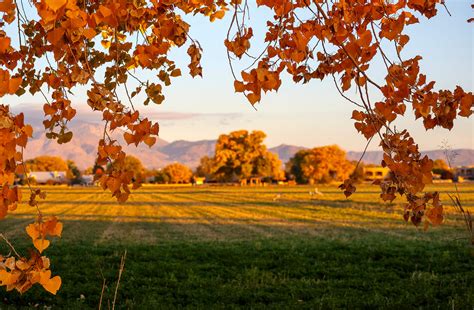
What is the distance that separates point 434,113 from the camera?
3631mm

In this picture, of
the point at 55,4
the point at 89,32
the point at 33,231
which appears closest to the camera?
the point at 55,4

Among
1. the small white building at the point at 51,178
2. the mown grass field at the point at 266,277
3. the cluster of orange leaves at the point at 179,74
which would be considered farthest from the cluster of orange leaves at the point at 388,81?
the small white building at the point at 51,178

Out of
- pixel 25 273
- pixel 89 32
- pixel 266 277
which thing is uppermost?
pixel 89 32

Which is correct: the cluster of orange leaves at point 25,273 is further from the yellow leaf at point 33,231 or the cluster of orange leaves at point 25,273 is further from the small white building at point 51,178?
the small white building at point 51,178

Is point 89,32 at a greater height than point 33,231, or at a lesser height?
greater

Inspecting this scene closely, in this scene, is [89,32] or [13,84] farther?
[89,32]

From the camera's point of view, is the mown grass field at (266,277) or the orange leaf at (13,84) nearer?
the orange leaf at (13,84)

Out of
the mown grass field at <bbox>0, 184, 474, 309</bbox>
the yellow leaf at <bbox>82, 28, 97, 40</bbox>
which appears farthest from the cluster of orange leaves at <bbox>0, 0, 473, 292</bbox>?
the mown grass field at <bbox>0, 184, 474, 309</bbox>

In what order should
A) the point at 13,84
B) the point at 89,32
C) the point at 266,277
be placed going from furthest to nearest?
the point at 266,277 → the point at 89,32 → the point at 13,84

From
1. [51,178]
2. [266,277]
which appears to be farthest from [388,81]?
[51,178]

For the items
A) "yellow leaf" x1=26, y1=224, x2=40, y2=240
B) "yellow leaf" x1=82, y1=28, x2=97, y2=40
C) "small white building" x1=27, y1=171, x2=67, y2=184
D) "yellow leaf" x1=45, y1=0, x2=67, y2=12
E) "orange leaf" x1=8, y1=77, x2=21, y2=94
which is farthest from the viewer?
"small white building" x1=27, y1=171, x2=67, y2=184

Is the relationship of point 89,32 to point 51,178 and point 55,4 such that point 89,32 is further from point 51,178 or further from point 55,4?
point 51,178

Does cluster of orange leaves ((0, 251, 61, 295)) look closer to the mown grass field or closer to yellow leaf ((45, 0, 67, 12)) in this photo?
yellow leaf ((45, 0, 67, 12))

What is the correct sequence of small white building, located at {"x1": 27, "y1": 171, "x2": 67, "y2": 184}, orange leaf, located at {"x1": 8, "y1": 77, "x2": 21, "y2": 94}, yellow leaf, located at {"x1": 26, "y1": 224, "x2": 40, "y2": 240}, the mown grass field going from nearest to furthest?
1. orange leaf, located at {"x1": 8, "y1": 77, "x2": 21, "y2": 94}
2. yellow leaf, located at {"x1": 26, "y1": 224, "x2": 40, "y2": 240}
3. the mown grass field
4. small white building, located at {"x1": 27, "y1": 171, "x2": 67, "y2": 184}
